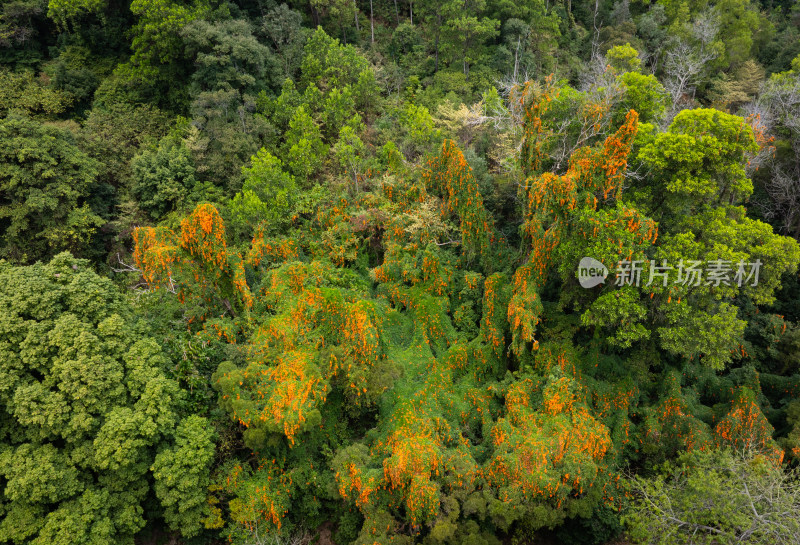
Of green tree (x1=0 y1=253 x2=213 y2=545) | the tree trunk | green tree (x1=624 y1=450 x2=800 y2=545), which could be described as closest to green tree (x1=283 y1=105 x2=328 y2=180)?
green tree (x1=0 y1=253 x2=213 y2=545)

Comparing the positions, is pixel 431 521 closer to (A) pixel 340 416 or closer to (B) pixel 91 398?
(A) pixel 340 416

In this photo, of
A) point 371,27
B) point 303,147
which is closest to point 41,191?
point 303,147

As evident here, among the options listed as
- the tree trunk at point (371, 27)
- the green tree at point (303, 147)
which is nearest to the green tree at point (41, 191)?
the green tree at point (303, 147)

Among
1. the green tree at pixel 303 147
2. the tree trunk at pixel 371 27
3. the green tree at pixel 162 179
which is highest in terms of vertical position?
the tree trunk at pixel 371 27

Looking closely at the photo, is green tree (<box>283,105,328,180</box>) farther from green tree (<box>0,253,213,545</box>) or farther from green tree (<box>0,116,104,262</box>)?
green tree (<box>0,253,213,545</box>)

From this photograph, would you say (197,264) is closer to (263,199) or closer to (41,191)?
(263,199)

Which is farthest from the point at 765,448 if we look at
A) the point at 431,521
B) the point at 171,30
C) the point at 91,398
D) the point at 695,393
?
the point at 171,30

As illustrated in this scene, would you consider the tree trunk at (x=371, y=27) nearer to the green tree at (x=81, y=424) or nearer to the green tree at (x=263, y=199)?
the green tree at (x=263, y=199)

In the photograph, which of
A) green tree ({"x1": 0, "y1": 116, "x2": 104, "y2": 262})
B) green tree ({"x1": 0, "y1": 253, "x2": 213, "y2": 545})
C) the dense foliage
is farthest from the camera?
green tree ({"x1": 0, "y1": 116, "x2": 104, "y2": 262})

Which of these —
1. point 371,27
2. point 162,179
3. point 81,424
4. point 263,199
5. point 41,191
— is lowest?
point 81,424
